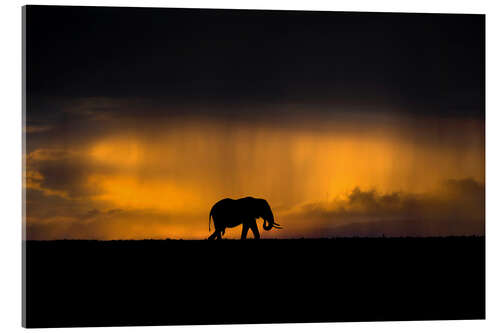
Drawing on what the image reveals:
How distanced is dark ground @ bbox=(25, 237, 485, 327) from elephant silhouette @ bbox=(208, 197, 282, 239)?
21cm

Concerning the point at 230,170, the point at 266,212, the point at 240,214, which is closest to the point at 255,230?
the point at 266,212

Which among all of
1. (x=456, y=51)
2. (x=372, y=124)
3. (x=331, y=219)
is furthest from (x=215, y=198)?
(x=456, y=51)

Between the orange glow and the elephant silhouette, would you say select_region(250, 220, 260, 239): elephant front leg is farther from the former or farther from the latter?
the orange glow

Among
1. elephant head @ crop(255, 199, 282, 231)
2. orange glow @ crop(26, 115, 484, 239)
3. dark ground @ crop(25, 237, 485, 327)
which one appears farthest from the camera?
elephant head @ crop(255, 199, 282, 231)

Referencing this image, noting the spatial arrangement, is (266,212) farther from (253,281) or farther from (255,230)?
(253,281)

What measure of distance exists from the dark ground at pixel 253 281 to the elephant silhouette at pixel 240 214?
213mm

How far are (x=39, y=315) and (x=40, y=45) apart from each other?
307cm

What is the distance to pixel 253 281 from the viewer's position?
11266mm

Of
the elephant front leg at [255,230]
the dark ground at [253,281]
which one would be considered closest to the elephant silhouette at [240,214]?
the elephant front leg at [255,230]

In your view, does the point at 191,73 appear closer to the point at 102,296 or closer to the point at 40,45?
the point at 40,45

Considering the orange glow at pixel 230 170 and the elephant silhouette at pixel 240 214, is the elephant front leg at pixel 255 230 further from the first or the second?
the orange glow at pixel 230 170

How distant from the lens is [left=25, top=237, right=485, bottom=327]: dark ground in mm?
10906

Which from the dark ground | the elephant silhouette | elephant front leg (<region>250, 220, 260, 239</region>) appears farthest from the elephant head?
the dark ground

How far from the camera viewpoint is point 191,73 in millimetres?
11328
